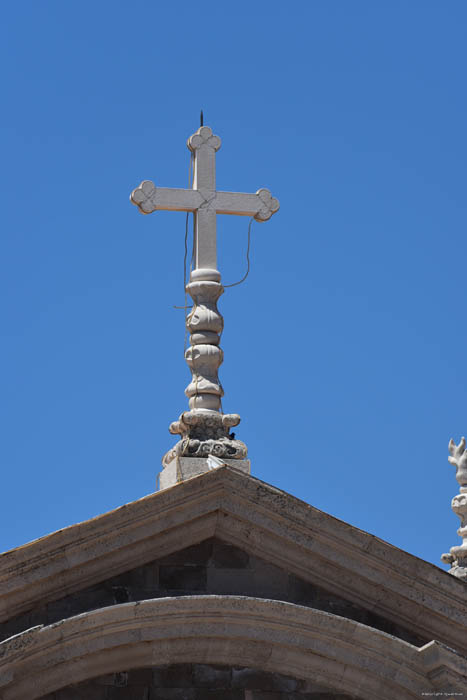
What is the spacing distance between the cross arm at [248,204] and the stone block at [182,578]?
13.4 feet

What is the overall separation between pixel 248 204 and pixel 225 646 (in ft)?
16.0

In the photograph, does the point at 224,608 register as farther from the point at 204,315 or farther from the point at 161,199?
the point at 161,199

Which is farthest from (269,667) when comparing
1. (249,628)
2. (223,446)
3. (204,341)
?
(204,341)

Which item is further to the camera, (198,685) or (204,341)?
(204,341)

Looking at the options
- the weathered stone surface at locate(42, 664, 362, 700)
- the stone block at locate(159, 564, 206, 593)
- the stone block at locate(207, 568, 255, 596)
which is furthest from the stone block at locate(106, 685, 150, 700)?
the stone block at locate(207, 568, 255, 596)

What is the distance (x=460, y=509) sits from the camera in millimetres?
14469

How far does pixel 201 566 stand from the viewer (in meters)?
12.4

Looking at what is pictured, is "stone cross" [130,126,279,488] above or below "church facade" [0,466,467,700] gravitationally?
above

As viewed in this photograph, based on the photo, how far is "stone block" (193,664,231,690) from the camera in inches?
474

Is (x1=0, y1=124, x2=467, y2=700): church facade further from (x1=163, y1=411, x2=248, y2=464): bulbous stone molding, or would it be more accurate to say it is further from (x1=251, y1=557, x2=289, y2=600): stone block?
(x1=163, y1=411, x2=248, y2=464): bulbous stone molding

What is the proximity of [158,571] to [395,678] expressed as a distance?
221cm

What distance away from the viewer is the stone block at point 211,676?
39.5ft

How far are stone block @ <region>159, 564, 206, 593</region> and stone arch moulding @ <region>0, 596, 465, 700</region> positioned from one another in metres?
0.40

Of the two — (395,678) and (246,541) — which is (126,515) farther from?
(395,678)
